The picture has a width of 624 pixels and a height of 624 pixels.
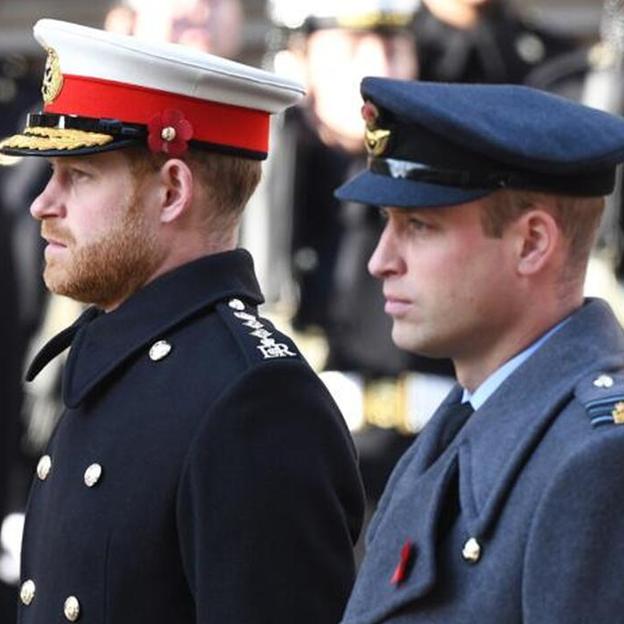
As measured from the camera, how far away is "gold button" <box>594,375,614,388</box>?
294 centimetres

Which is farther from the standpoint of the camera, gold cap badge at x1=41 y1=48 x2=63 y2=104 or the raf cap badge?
gold cap badge at x1=41 y1=48 x2=63 y2=104

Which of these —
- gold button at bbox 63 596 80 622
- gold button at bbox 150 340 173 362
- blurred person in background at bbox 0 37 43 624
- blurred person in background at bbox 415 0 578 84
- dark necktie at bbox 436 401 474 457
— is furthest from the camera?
blurred person in background at bbox 415 0 578 84

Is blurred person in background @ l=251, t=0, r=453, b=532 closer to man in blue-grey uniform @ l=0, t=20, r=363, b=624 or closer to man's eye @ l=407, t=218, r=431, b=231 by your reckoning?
man in blue-grey uniform @ l=0, t=20, r=363, b=624

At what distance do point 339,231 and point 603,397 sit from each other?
6.26 meters

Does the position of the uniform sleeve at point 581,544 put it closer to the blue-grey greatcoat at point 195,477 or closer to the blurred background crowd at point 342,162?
the blue-grey greatcoat at point 195,477

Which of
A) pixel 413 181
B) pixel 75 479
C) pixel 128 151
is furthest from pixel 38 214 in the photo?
pixel 413 181

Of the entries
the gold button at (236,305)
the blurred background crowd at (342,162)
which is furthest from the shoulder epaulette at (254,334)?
the blurred background crowd at (342,162)

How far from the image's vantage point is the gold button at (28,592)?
3.60m

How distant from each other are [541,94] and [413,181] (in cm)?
21

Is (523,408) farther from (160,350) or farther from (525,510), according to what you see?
(160,350)

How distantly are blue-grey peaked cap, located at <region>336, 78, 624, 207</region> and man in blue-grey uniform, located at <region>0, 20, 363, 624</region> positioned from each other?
415 millimetres

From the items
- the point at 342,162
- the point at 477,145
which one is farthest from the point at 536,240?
the point at 342,162

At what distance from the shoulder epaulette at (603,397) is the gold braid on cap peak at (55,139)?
3.11 feet

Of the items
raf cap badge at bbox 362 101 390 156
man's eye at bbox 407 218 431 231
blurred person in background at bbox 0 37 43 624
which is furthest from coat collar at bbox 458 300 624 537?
blurred person in background at bbox 0 37 43 624
